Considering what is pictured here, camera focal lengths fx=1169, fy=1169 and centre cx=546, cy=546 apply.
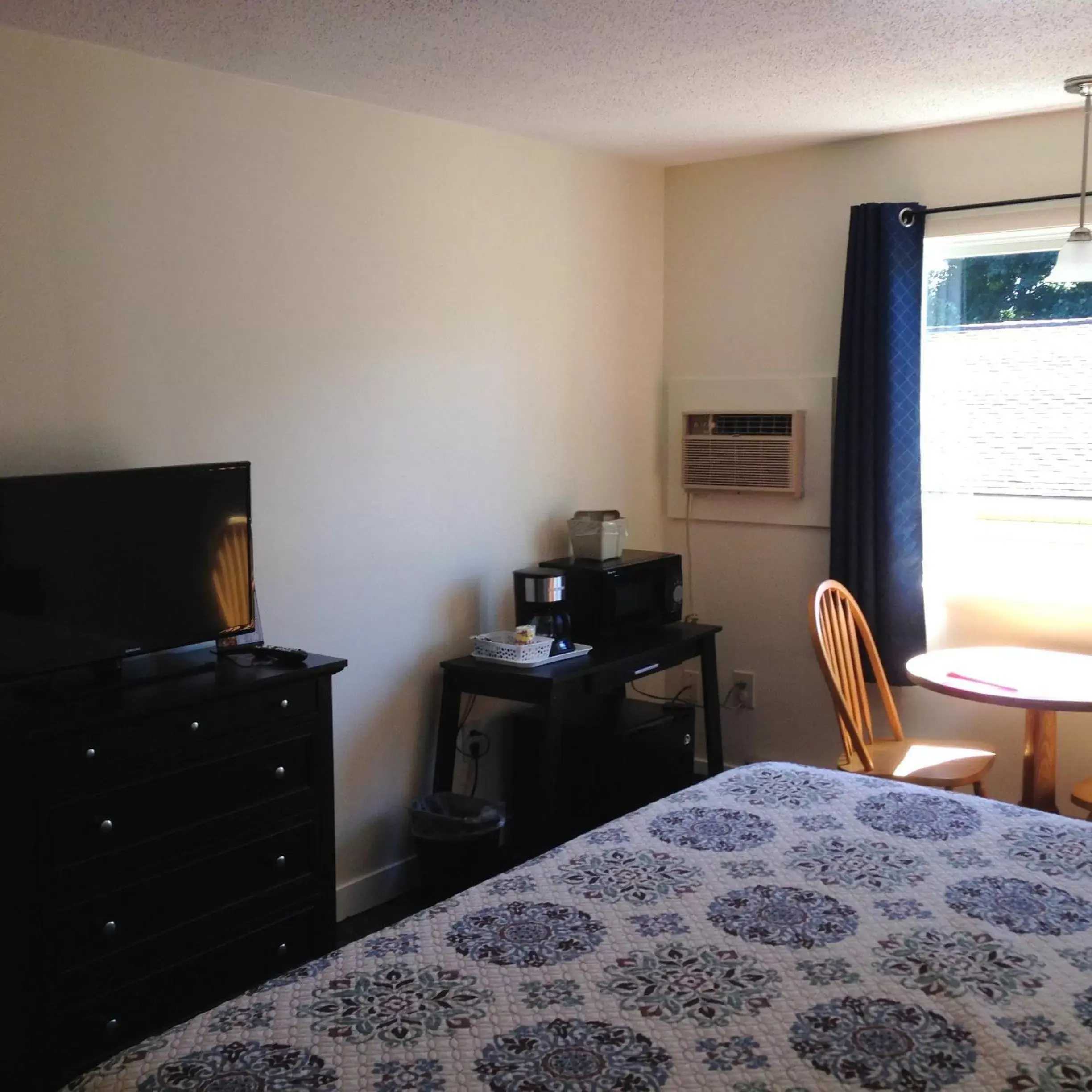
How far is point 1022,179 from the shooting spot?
3.74 metres

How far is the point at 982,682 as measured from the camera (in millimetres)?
3307

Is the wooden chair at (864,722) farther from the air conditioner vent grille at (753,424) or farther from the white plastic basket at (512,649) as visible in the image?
the white plastic basket at (512,649)

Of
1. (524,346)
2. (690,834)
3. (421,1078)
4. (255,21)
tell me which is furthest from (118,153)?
(421,1078)

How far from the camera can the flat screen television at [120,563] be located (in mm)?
2461

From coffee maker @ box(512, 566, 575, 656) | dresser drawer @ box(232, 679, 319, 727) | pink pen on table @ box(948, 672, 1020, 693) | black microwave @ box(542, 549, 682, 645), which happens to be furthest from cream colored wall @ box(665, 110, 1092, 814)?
dresser drawer @ box(232, 679, 319, 727)

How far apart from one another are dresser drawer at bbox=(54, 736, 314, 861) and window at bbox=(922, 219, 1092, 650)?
230cm

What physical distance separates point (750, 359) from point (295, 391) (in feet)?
6.17

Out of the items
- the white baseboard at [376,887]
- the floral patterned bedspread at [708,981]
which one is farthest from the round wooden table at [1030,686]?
the white baseboard at [376,887]

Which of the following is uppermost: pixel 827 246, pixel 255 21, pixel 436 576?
pixel 255 21

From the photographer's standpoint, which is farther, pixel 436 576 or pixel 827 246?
pixel 827 246

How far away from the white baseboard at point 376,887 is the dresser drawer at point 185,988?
0.50 meters

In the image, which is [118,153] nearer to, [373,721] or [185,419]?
[185,419]

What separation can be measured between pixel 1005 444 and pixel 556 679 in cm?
174

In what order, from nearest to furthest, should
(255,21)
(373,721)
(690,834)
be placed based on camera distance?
1. (690,834)
2. (255,21)
3. (373,721)
